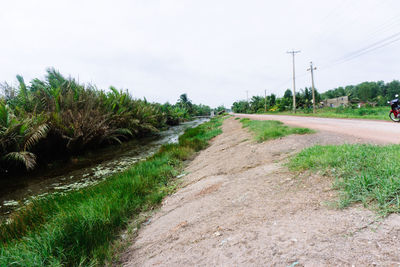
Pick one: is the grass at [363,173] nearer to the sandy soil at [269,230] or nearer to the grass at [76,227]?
the sandy soil at [269,230]

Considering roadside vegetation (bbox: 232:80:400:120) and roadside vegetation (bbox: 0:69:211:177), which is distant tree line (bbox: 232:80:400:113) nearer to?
roadside vegetation (bbox: 232:80:400:120)

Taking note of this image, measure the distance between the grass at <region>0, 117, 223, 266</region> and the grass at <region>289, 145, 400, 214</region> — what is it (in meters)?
2.40

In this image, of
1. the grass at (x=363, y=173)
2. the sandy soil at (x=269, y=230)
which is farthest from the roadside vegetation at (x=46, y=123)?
the grass at (x=363, y=173)

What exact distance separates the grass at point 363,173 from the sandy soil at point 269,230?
0.11 meters

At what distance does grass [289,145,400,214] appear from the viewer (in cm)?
147

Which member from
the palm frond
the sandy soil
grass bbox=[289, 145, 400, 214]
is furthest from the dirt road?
the palm frond

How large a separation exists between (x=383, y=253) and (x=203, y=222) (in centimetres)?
140

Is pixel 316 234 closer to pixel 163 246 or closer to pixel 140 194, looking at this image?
pixel 163 246

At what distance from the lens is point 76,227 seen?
198 cm

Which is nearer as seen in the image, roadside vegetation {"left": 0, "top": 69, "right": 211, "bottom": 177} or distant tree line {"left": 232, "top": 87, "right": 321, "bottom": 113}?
roadside vegetation {"left": 0, "top": 69, "right": 211, "bottom": 177}

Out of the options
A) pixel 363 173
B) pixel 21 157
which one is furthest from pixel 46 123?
pixel 363 173

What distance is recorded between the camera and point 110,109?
38.8 feet

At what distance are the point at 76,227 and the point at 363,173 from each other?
315 centimetres

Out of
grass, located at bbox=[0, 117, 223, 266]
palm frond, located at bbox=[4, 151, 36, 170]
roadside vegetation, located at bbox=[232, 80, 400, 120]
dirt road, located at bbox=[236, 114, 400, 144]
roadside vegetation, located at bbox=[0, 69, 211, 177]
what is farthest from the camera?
roadside vegetation, located at bbox=[232, 80, 400, 120]
